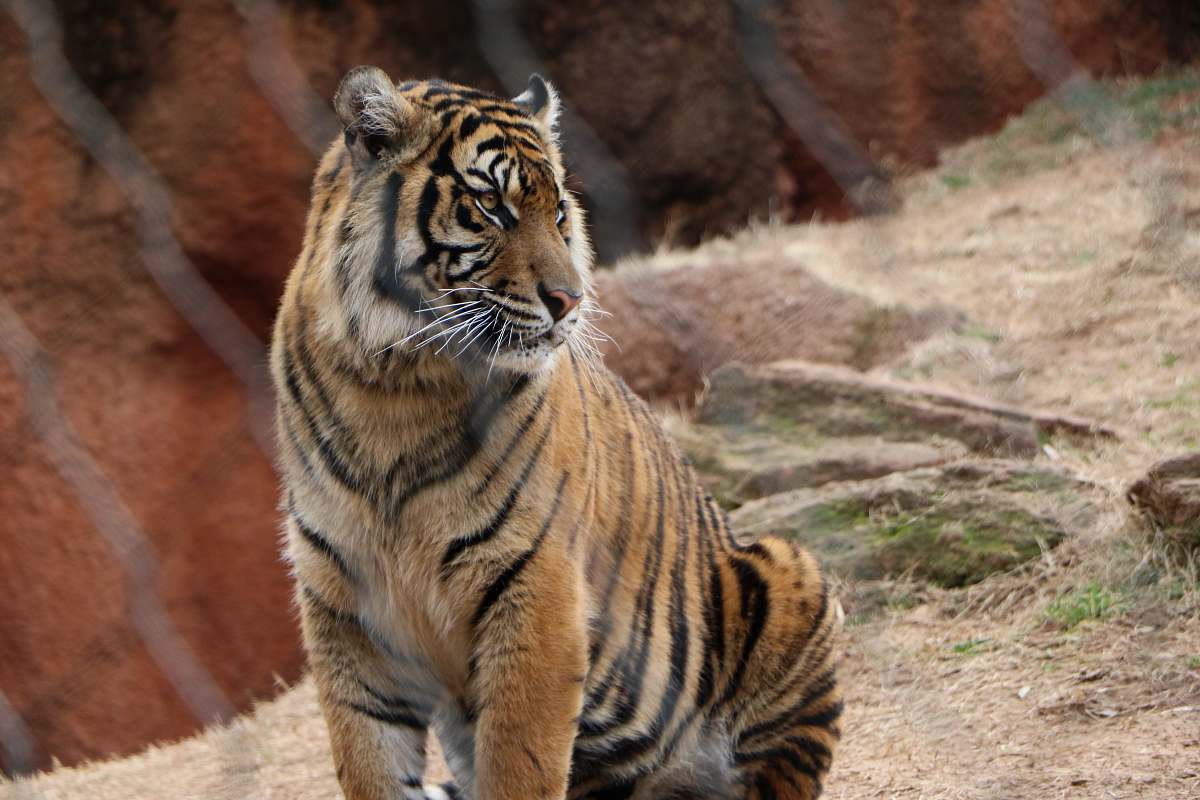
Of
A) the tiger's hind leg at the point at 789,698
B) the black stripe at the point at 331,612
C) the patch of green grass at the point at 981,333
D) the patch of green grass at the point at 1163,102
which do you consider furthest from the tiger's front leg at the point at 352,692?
the patch of green grass at the point at 1163,102

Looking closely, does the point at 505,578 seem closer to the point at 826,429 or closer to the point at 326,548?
the point at 326,548

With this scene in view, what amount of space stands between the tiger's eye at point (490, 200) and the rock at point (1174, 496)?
168cm

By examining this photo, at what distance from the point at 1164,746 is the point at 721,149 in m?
4.72

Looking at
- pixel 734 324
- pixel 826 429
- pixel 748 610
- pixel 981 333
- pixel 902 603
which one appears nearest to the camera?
pixel 748 610

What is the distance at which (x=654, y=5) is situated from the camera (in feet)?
20.8

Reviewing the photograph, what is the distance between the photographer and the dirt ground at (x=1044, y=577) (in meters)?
2.51

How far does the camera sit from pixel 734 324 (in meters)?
5.11

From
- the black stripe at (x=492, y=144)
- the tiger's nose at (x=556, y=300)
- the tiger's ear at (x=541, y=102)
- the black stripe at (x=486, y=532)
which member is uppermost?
the tiger's ear at (x=541, y=102)

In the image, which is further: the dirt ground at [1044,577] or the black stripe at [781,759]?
the dirt ground at [1044,577]

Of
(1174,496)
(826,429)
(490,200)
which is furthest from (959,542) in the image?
(490,200)

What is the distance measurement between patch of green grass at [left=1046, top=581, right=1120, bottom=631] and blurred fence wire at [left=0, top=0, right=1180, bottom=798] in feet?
8.21

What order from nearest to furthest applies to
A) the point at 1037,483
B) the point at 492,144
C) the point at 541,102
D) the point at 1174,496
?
the point at 492,144 → the point at 541,102 → the point at 1174,496 → the point at 1037,483

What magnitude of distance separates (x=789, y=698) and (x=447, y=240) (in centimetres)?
103

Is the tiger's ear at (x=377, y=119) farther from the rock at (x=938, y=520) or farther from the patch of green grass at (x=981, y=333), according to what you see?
the patch of green grass at (x=981, y=333)
